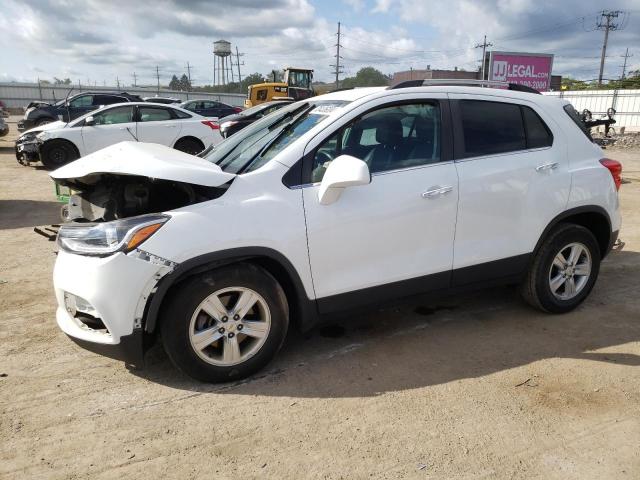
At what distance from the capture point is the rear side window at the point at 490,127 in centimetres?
369

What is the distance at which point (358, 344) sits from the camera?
3.73 m

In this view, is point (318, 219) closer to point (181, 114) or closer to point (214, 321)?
point (214, 321)

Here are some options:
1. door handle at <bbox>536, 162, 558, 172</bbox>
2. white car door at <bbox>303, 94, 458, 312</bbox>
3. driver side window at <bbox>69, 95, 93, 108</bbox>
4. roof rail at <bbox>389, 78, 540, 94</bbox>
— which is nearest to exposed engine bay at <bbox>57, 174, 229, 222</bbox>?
white car door at <bbox>303, 94, 458, 312</bbox>

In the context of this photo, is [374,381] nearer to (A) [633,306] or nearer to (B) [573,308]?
(B) [573,308]

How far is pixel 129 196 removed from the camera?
3268 mm

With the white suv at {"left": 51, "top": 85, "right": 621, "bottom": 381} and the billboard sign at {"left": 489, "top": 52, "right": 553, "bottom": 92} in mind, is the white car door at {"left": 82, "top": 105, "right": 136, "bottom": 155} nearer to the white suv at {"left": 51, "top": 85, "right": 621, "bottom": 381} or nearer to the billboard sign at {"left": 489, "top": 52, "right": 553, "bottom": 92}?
the white suv at {"left": 51, "top": 85, "right": 621, "bottom": 381}

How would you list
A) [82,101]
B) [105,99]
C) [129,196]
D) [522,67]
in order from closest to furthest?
1. [129,196]
2. [105,99]
3. [82,101]
4. [522,67]

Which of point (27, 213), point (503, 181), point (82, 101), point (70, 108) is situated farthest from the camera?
point (70, 108)

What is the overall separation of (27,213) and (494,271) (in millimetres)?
→ 7157

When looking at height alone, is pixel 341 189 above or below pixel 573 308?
above

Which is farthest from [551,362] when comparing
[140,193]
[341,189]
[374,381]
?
[140,193]

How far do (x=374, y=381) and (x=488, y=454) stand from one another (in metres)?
0.85

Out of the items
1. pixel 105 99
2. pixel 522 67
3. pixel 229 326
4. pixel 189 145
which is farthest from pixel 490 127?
pixel 522 67

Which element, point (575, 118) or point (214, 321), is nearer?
point (214, 321)
